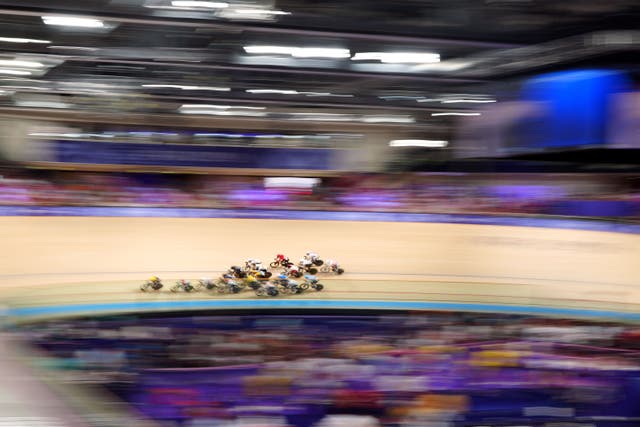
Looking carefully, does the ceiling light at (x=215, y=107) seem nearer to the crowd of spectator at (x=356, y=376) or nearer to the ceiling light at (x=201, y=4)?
the ceiling light at (x=201, y=4)

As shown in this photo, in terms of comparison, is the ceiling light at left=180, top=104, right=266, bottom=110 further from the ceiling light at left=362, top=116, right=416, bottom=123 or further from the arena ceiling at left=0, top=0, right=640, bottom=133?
the ceiling light at left=362, top=116, right=416, bottom=123

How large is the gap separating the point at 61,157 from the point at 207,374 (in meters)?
12.1

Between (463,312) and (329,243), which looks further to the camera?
(329,243)

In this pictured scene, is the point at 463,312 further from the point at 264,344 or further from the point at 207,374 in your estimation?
the point at 207,374

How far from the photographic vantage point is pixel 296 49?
315 inches

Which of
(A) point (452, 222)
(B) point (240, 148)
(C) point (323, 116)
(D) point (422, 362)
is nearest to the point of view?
(D) point (422, 362)

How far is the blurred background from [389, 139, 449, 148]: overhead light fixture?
35 mm

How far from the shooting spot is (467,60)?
8461 millimetres

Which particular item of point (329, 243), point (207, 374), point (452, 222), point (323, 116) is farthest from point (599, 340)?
point (323, 116)

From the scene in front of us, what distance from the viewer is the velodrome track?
790 cm

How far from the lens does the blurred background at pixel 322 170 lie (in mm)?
3695

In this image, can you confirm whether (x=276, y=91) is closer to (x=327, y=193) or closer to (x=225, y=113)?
(x=225, y=113)

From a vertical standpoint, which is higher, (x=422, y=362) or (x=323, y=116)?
(x=323, y=116)

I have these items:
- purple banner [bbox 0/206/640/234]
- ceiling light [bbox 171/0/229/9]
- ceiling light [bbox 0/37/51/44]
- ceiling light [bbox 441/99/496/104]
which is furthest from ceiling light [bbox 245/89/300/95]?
ceiling light [bbox 171/0/229/9]
